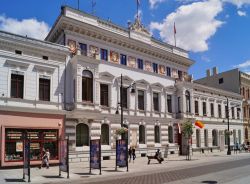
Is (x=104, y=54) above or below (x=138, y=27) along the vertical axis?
below

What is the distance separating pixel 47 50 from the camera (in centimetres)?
2650

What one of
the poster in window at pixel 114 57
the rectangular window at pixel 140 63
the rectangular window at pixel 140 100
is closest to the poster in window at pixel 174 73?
the rectangular window at pixel 140 63

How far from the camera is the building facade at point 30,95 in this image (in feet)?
77.9

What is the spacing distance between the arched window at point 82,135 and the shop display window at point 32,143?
2.40 metres

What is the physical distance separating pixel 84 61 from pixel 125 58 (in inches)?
283

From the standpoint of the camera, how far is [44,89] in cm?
2659

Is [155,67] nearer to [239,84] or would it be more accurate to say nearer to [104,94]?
[104,94]

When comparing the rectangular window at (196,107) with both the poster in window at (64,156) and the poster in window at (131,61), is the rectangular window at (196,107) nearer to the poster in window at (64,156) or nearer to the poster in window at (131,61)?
the poster in window at (131,61)

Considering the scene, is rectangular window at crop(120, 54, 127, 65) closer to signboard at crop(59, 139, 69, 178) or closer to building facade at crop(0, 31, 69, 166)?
building facade at crop(0, 31, 69, 166)

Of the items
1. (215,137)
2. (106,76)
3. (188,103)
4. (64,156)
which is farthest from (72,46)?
(215,137)

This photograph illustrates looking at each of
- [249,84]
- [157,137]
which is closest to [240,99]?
[249,84]

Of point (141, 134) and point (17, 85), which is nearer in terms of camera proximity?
point (17, 85)

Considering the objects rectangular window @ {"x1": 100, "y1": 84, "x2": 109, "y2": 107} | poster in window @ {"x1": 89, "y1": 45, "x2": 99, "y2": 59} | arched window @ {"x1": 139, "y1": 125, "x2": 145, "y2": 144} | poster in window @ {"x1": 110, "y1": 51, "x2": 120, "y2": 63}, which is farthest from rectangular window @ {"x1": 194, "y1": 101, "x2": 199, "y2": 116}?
poster in window @ {"x1": 89, "y1": 45, "x2": 99, "y2": 59}

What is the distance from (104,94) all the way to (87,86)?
3.33 m
